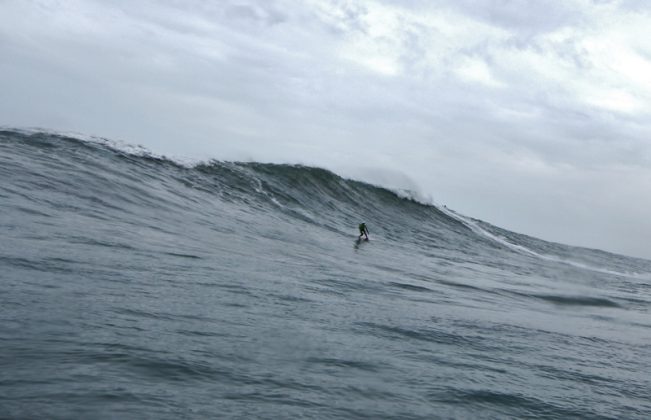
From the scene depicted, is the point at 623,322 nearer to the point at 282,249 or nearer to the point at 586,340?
the point at 586,340

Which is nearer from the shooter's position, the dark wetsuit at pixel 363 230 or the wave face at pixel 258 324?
the wave face at pixel 258 324

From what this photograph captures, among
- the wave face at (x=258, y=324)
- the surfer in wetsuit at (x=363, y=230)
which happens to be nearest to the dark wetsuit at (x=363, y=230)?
the surfer in wetsuit at (x=363, y=230)

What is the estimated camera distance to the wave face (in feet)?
14.5

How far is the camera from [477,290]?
12.1 meters

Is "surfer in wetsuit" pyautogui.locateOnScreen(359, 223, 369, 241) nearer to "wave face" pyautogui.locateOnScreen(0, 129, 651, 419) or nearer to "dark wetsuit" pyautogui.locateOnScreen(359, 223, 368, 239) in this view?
"dark wetsuit" pyautogui.locateOnScreen(359, 223, 368, 239)

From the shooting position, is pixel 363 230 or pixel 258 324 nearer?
pixel 258 324

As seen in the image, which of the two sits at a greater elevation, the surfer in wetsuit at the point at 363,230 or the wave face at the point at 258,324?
the surfer in wetsuit at the point at 363,230

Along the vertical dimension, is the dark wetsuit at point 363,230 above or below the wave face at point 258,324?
above

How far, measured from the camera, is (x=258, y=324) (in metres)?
6.40

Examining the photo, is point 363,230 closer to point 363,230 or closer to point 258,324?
point 363,230

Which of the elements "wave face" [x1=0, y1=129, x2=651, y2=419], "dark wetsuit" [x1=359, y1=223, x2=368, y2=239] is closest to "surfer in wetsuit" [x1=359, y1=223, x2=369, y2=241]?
"dark wetsuit" [x1=359, y1=223, x2=368, y2=239]

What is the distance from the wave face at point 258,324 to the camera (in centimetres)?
443

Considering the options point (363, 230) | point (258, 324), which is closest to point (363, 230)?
point (363, 230)

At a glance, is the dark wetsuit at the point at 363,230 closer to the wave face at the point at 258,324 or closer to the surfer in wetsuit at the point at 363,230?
the surfer in wetsuit at the point at 363,230
